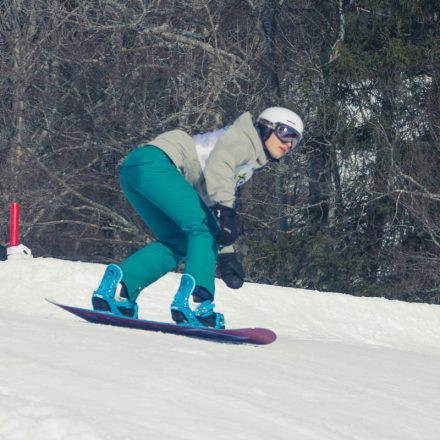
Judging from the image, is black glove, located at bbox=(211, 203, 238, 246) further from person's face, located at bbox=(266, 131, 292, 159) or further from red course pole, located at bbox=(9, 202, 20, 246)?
red course pole, located at bbox=(9, 202, 20, 246)

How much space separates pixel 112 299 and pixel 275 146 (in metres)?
1.13

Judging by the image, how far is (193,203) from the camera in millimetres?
5551

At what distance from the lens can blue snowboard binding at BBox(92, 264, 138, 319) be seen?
225 inches

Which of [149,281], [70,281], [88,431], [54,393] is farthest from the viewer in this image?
[70,281]

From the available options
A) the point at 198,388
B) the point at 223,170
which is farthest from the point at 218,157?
the point at 198,388

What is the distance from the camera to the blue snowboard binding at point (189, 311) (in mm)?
5492

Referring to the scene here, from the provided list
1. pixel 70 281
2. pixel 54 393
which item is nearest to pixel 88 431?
pixel 54 393

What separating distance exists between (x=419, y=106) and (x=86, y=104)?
6222mm

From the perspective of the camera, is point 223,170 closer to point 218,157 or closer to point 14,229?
point 218,157

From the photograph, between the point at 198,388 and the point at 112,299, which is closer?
the point at 198,388

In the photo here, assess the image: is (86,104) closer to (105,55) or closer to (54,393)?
(105,55)

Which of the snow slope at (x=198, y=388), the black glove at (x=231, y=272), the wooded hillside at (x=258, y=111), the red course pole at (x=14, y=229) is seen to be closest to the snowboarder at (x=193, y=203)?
the black glove at (x=231, y=272)

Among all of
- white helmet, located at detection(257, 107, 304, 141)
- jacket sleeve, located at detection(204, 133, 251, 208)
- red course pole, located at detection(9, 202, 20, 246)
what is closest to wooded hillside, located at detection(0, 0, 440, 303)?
red course pole, located at detection(9, 202, 20, 246)

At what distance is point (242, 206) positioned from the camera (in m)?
21.1
